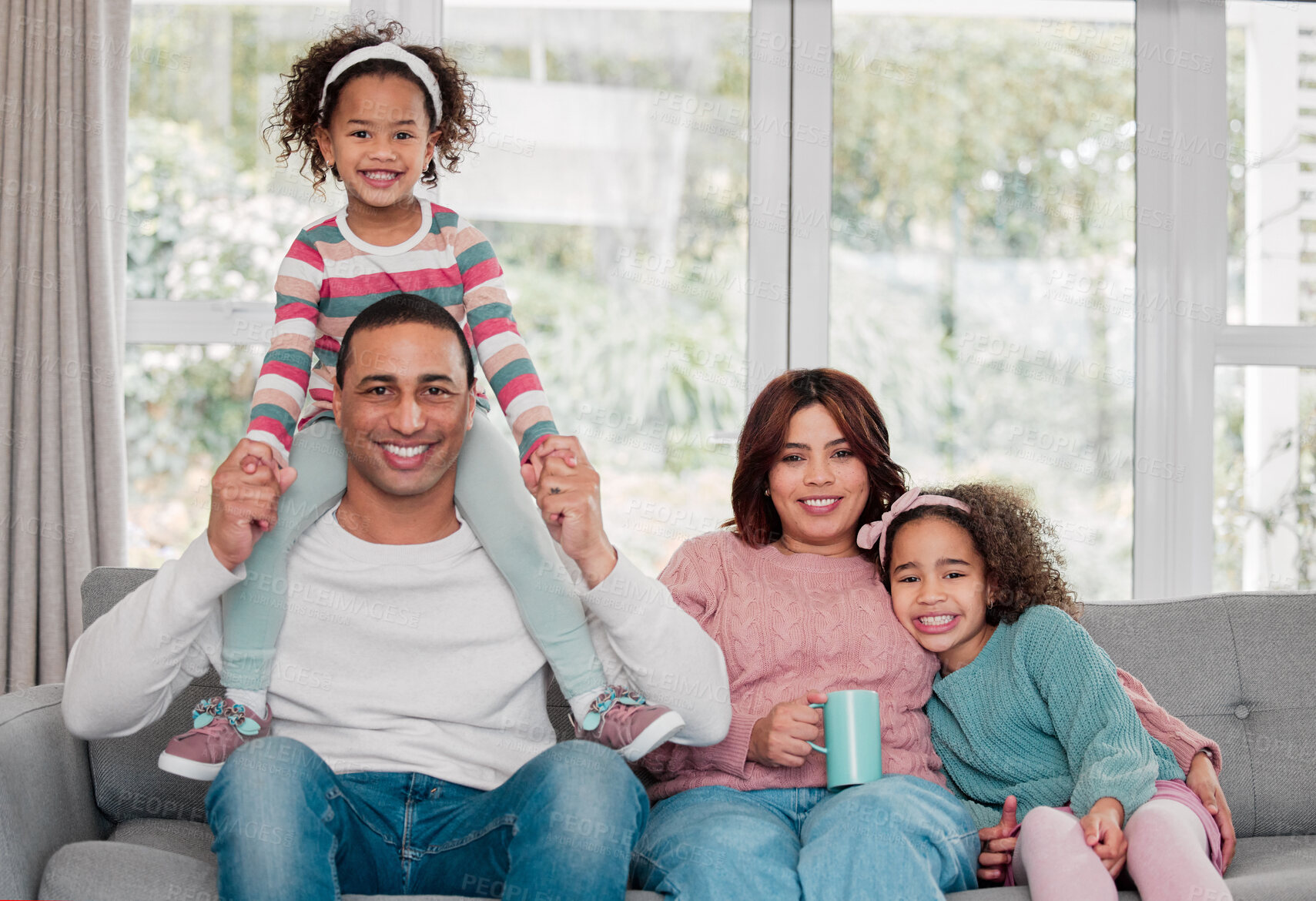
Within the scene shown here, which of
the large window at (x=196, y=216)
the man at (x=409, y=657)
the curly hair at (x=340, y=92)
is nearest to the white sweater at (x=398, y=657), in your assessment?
the man at (x=409, y=657)

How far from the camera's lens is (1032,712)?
70.9 inches

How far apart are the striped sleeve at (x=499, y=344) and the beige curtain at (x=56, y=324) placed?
4.22 feet

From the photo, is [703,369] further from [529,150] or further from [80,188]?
[80,188]

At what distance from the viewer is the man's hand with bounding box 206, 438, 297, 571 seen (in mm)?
1503

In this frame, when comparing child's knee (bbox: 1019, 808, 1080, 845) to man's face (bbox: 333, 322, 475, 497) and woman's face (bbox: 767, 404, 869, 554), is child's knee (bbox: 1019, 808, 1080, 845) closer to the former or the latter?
woman's face (bbox: 767, 404, 869, 554)

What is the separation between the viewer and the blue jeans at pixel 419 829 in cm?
132

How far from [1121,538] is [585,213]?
172 centimetres

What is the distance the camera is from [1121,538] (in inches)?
121

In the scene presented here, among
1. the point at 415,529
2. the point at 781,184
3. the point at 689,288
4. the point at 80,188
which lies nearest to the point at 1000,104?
the point at 781,184

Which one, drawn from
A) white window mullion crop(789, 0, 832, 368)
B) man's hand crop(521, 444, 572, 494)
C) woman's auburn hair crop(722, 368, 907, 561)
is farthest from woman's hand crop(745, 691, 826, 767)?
white window mullion crop(789, 0, 832, 368)

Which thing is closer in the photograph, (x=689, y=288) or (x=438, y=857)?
(x=438, y=857)

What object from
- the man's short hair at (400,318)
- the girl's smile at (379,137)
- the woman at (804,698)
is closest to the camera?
the woman at (804,698)

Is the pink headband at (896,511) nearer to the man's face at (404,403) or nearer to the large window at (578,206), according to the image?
the man's face at (404,403)

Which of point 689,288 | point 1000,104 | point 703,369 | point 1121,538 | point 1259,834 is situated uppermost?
point 1000,104
